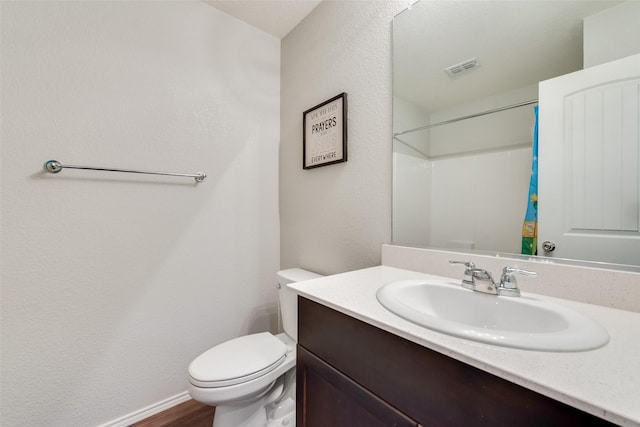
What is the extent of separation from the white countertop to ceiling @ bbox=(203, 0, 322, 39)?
1.70 m

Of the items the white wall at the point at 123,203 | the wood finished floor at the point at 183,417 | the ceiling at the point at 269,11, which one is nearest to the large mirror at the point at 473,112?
the ceiling at the point at 269,11

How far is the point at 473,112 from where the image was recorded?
0.94 metres

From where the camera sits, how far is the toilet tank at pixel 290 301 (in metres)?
1.32

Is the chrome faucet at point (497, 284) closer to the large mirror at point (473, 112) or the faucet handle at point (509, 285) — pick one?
the faucet handle at point (509, 285)

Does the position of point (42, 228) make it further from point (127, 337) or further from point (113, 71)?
point (113, 71)

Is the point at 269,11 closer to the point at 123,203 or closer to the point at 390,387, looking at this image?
the point at 123,203

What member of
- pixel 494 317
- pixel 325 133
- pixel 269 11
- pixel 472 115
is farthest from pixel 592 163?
pixel 269 11

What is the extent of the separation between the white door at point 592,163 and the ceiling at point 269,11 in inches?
54.1

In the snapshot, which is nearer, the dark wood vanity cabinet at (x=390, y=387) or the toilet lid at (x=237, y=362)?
the dark wood vanity cabinet at (x=390, y=387)

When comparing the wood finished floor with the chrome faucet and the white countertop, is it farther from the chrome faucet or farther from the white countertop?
the chrome faucet

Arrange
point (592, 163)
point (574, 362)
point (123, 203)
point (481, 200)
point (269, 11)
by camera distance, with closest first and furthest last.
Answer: point (574, 362) → point (592, 163) → point (481, 200) → point (123, 203) → point (269, 11)

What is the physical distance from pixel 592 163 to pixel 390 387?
0.79 metres

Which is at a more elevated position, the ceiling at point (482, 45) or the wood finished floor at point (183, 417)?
the ceiling at point (482, 45)

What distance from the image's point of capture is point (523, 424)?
Answer: 0.39 m
